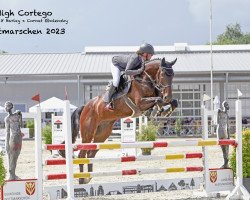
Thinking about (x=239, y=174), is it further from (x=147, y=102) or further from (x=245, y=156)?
(x=147, y=102)

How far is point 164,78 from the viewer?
21.5 ft

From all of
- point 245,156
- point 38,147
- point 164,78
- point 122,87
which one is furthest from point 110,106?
point 245,156

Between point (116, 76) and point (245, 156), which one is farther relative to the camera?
point (116, 76)

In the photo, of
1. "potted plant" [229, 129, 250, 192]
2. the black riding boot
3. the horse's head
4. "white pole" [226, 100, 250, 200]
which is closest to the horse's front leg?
the horse's head

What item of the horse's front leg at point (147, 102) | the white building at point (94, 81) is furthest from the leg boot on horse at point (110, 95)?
the white building at point (94, 81)

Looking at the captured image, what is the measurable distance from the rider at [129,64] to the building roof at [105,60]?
20.1 meters

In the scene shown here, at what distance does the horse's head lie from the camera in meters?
6.52

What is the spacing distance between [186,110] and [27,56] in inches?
356

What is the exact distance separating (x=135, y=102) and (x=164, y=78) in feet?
1.42

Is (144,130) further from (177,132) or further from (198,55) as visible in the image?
(198,55)

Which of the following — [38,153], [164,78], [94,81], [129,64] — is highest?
[94,81]

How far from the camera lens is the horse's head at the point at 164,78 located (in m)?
6.52

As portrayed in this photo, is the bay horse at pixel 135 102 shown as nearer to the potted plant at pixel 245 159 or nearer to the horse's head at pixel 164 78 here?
the horse's head at pixel 164 78

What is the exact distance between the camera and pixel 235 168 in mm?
6785
